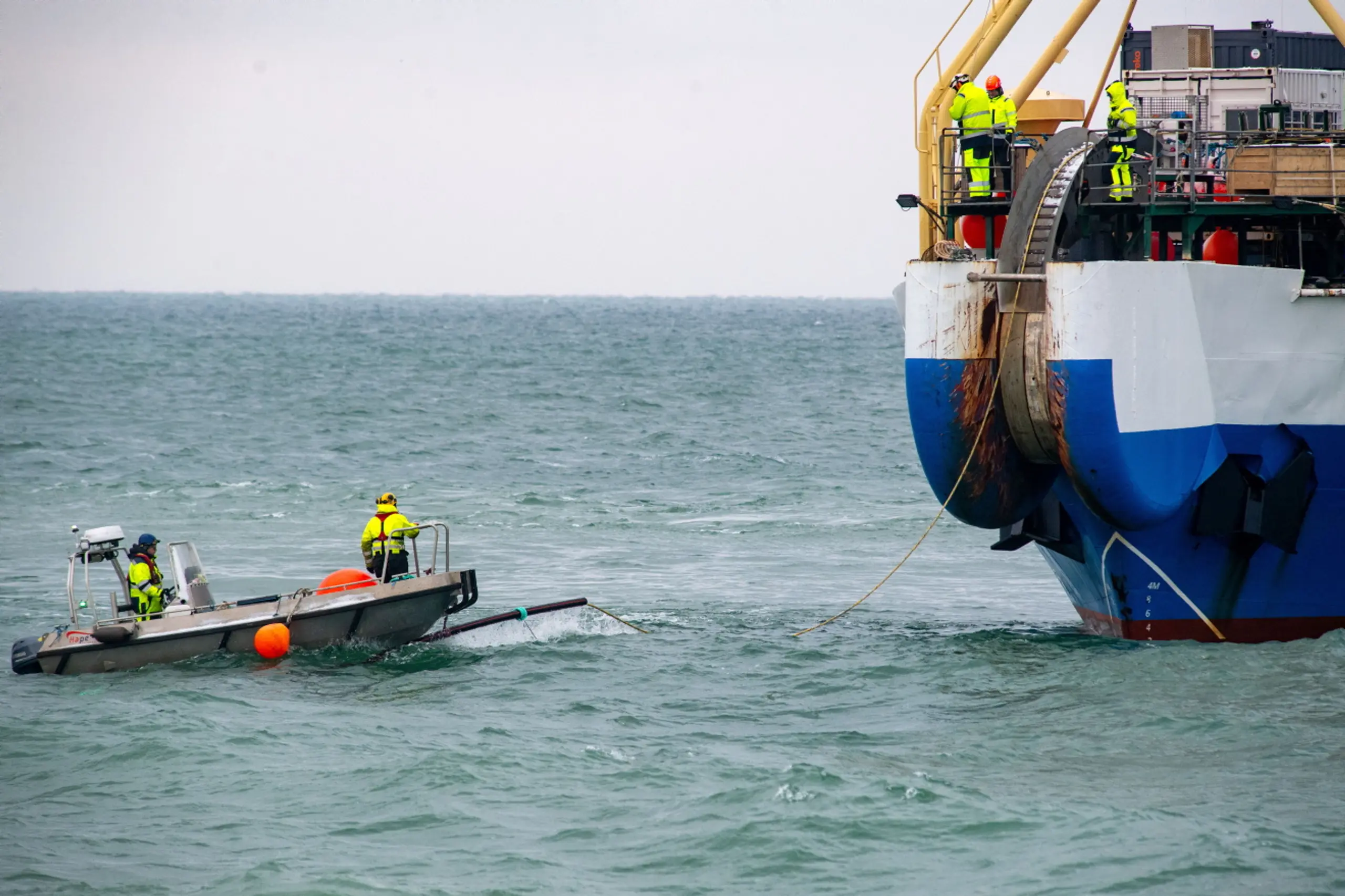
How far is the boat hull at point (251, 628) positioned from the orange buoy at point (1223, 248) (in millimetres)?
7975

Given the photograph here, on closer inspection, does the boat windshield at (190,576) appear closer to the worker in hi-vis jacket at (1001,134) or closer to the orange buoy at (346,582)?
the orange buoy at (346,582)

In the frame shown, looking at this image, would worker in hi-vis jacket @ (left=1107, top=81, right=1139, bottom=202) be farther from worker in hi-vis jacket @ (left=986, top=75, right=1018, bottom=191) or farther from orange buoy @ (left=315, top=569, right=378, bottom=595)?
orange buoy @ (left=315, top=569, right=378, bottom=595)

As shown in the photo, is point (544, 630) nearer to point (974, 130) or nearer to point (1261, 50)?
point (974, 130)

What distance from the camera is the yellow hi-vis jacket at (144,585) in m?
15.4

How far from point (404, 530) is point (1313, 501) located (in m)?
8.53

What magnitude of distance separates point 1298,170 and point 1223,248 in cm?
128

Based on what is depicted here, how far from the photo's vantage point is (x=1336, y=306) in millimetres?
13844

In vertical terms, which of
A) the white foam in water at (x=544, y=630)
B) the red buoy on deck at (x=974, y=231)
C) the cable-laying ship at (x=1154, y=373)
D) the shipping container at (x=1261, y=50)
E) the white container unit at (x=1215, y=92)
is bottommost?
the white foam in water at (x=544, y=630)

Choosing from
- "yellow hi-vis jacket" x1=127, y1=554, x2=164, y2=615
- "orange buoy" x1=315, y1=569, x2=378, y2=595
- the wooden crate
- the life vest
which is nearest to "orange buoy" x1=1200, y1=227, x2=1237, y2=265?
the wooden crate

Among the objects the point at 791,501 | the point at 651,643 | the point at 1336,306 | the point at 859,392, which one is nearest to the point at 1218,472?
the point at 1336,306

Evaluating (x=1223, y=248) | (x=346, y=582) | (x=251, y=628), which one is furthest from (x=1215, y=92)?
(x=251, y=628)

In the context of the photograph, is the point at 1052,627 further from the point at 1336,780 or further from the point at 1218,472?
the point at 1336,780

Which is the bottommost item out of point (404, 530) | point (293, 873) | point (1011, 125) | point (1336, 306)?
point (293, 873)

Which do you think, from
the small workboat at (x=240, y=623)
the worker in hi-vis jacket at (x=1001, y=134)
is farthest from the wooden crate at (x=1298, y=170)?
the small workboat at (x=240, y=623)
